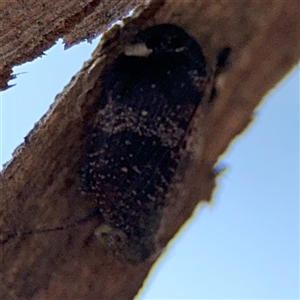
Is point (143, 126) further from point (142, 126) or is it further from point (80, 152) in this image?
point (80, 152)

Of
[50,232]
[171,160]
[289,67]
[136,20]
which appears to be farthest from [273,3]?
[50,232]

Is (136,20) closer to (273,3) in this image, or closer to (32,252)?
(273,3)

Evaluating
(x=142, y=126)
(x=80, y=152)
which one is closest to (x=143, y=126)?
(x=142, y=126)

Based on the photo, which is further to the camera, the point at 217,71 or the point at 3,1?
the point at 217,71
